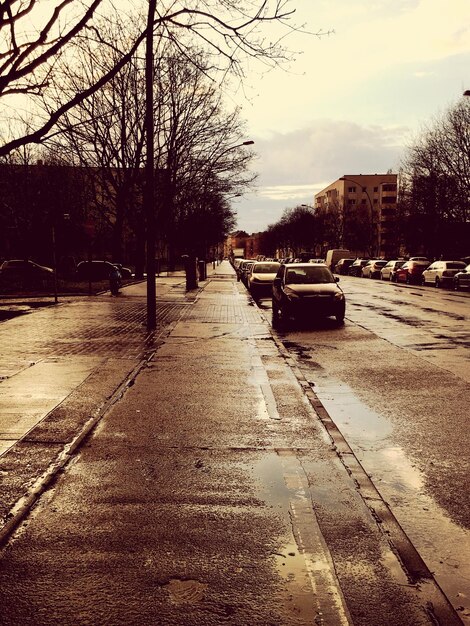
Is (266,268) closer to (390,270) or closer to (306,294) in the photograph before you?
(306,294)

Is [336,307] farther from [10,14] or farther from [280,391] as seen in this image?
[10,14]

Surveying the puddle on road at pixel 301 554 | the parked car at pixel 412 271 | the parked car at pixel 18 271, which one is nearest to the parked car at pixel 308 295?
the puddle on road at pixel 301 554

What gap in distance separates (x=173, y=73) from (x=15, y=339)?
20019 millimetres

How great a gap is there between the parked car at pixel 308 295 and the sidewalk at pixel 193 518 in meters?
7.82

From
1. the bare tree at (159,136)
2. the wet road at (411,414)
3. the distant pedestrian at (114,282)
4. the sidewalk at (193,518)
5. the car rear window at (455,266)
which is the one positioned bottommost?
the wet road at (411,414)

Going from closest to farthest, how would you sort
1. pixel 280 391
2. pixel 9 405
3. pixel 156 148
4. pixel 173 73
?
1. pixel 9 405
2. pixel 280 391
3. pixel 173 73
4. pixel 156 148

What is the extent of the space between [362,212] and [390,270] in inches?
2626

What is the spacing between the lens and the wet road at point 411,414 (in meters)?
3.84

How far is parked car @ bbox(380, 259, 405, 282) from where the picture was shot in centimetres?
4543

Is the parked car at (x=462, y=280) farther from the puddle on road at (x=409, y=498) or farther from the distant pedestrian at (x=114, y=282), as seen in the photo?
the puddle on road at (x=409, y=498)

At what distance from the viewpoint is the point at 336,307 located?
16.3m

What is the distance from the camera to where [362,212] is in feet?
364

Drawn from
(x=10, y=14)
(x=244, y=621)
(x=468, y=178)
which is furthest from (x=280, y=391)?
(x=468, y=178)

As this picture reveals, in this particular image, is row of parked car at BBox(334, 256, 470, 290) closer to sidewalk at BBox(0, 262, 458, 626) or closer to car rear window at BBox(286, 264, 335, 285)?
car rear window at BBox(286, 264, 335, 285)
